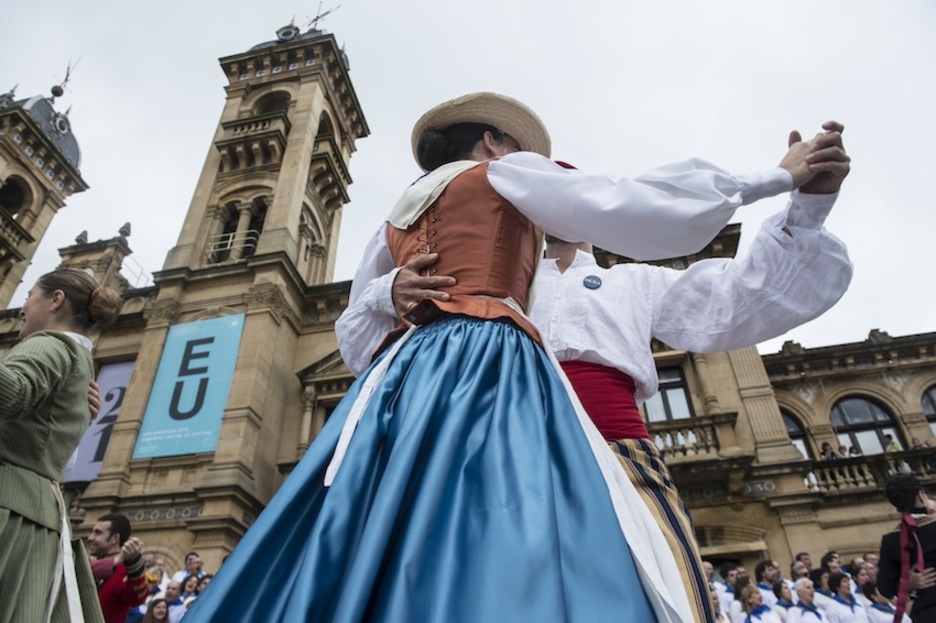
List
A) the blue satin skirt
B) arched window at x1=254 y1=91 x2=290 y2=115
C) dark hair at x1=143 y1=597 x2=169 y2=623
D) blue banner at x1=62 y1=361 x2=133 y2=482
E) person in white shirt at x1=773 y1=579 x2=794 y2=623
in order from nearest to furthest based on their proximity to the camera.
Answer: the blue satin skirt < dark hair at x1=143 y1=597 x2=169 y2=623 < person in white shirt at x1=773 y1=579 x2=794 y2=623 < blue banner at x1=62 y1=361 x2=133 y2=482 < arched window at x1=254 y1=91 x2=290 y2=115

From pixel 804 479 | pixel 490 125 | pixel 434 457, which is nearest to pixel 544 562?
pixel 434 457

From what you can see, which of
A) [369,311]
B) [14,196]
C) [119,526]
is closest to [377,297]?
[369,311]

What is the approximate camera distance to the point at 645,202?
1.69 meters

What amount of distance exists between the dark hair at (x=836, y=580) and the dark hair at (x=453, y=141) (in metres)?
6.86

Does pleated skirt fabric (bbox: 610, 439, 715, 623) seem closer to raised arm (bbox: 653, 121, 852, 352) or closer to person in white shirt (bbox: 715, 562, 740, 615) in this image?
raised arm (bbox: 653, 121, 852, 352)

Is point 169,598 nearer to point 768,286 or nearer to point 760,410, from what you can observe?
point 768,286

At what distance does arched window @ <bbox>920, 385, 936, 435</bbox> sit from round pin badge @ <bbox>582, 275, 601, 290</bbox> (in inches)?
650

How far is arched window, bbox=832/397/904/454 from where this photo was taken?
1482 cm

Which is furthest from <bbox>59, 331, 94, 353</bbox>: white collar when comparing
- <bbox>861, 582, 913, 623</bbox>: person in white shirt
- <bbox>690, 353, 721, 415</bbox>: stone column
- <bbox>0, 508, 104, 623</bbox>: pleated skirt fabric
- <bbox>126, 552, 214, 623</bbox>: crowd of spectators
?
<bbox>690, 353, 721, 415</bbox>: stone column

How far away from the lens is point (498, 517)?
3.88 feet

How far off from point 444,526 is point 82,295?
235 centimetres

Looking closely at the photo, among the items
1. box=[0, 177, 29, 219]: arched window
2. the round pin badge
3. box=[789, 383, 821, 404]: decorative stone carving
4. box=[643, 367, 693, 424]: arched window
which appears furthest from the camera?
box=[0, 177, 29, 219]: arched window

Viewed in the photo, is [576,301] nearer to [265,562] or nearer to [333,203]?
[265,562]

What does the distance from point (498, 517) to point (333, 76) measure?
23.0 m
